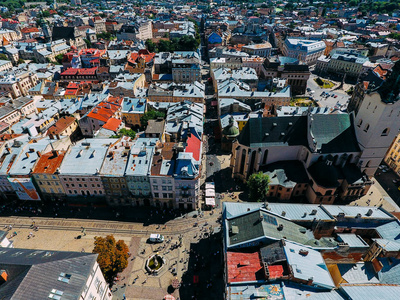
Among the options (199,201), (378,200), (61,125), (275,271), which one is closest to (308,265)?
(275,271)

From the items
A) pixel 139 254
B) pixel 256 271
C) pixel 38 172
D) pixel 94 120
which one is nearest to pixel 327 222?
pixel 256 271

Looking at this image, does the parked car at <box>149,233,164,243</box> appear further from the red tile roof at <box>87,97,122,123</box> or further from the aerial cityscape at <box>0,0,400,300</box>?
the red tile roof at <box>87,97,122,123</box>

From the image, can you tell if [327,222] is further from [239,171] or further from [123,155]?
[123,155]

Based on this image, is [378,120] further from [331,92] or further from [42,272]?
[331,92]

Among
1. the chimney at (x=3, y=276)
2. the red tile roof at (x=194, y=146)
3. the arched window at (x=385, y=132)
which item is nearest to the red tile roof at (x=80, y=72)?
the red tile roof at (x=194, y=146)

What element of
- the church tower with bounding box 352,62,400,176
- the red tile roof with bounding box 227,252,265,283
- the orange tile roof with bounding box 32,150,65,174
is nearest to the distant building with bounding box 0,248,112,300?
the red tile roof with bounding box 227,252,265,283

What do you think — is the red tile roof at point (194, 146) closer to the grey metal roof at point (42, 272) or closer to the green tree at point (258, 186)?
the green tree at point (258, 186)
